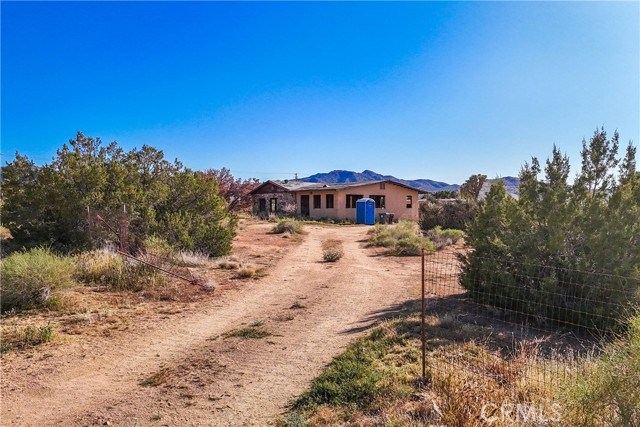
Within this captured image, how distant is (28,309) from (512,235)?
874cm

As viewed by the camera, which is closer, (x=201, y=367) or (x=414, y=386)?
(x=414, y=386)

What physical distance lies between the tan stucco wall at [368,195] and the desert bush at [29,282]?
25.1m

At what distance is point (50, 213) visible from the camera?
11516 mm

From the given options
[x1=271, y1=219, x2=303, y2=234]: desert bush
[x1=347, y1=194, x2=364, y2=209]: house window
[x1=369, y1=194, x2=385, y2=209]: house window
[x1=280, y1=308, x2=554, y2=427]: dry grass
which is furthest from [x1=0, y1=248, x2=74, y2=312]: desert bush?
[x1=369, y1=194, x2=385, y2=209]: house window

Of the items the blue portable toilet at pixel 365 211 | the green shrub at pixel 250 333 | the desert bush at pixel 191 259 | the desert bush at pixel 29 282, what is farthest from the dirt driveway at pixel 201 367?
the blue portable toilet at pixel 365 211

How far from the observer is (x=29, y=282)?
23.3ft

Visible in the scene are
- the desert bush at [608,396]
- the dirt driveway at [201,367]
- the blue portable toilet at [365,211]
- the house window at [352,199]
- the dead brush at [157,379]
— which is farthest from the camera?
the house window at [352,199]

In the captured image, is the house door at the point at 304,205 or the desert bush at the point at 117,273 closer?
the desert bush at the point at 117,273

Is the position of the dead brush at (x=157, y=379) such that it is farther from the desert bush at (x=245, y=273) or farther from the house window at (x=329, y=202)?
the house window at (x=329, y=202)

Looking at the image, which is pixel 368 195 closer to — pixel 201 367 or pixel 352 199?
pixel 352 199

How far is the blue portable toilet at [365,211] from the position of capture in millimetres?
30578

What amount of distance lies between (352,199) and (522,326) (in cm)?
2703

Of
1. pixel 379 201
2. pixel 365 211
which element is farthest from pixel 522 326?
pixel 379 201

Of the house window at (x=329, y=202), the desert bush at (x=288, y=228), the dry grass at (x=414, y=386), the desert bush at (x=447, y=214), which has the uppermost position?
the house window at (x=329, y=202)
